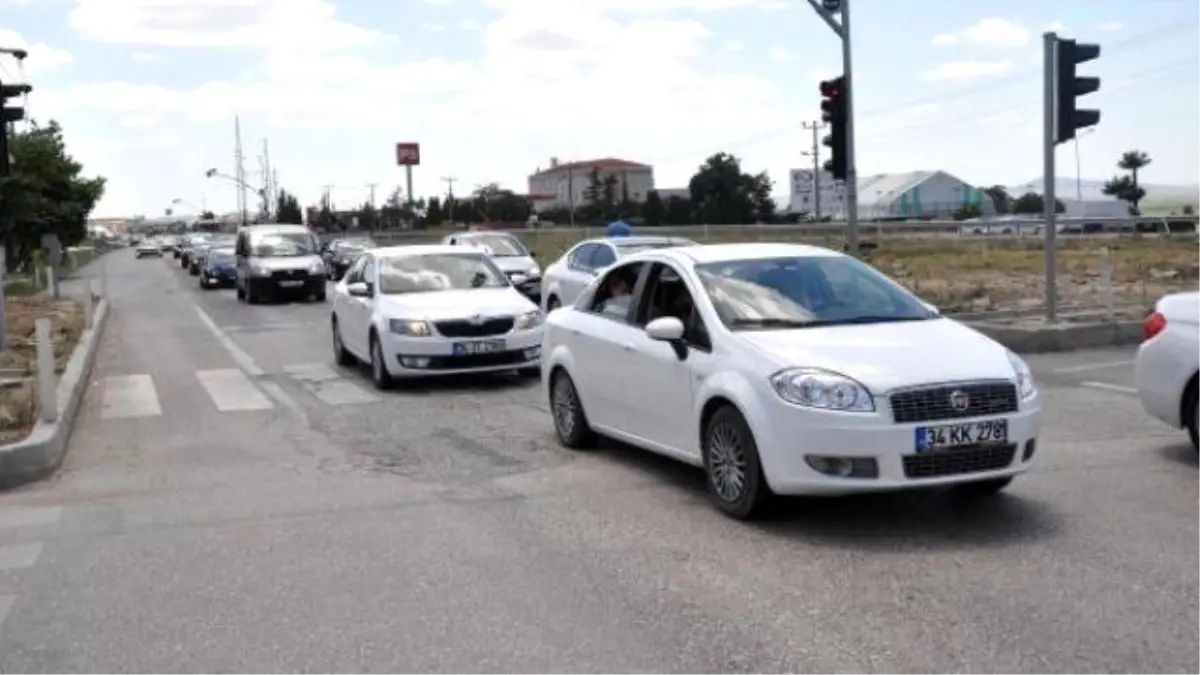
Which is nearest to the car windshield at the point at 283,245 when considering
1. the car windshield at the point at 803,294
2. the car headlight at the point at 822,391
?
the car windshield at the point at 803,294

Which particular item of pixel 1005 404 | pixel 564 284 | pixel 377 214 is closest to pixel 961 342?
pixel 1005 404

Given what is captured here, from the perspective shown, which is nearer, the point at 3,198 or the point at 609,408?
the point at 609,408

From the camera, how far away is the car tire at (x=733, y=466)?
7.07m

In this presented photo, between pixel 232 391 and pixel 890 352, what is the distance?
9.10 metres

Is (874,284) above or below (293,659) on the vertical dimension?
above

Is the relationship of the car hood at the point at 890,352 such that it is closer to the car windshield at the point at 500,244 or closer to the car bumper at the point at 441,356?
the car bumper at the point at 441,356

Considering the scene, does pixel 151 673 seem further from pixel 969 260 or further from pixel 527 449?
pixel 969 260

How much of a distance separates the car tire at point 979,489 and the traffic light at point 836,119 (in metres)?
14.4

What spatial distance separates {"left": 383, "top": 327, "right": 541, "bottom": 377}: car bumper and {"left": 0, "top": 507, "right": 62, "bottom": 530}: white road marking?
5.63 metres

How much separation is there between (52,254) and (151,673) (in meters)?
28.2

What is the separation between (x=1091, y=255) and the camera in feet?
124

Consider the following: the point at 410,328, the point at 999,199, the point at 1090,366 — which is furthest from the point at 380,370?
the point at 999,199

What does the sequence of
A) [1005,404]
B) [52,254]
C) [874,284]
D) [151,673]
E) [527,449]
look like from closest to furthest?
[151,673] < [1005,404] < [874,284] < [527,449] < [52,254]

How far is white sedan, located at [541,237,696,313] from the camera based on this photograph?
733 inches
